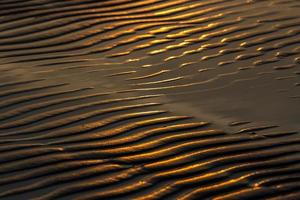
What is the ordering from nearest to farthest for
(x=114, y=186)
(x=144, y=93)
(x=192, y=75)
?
(x=114, y=186) → (x=144, y=93) → (x=192, y=75)

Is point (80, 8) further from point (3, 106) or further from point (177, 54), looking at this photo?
point (3, 106)

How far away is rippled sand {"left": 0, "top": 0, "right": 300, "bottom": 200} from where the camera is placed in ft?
13.0

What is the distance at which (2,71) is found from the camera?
5.38 meters

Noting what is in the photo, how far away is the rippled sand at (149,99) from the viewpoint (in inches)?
156

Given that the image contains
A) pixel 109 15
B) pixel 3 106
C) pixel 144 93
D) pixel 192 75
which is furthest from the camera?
pixel 109 15

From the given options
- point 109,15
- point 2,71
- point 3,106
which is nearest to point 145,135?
point 3,106

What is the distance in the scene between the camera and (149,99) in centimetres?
502

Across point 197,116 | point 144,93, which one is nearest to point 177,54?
point 144,93

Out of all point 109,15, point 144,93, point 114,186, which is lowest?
point 114,186

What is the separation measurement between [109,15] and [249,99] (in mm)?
1905

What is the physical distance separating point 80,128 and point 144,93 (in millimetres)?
754

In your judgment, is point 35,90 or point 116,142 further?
point 35,90

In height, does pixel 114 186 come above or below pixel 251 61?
below

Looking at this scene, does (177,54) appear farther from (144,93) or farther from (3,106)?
(3,106)
